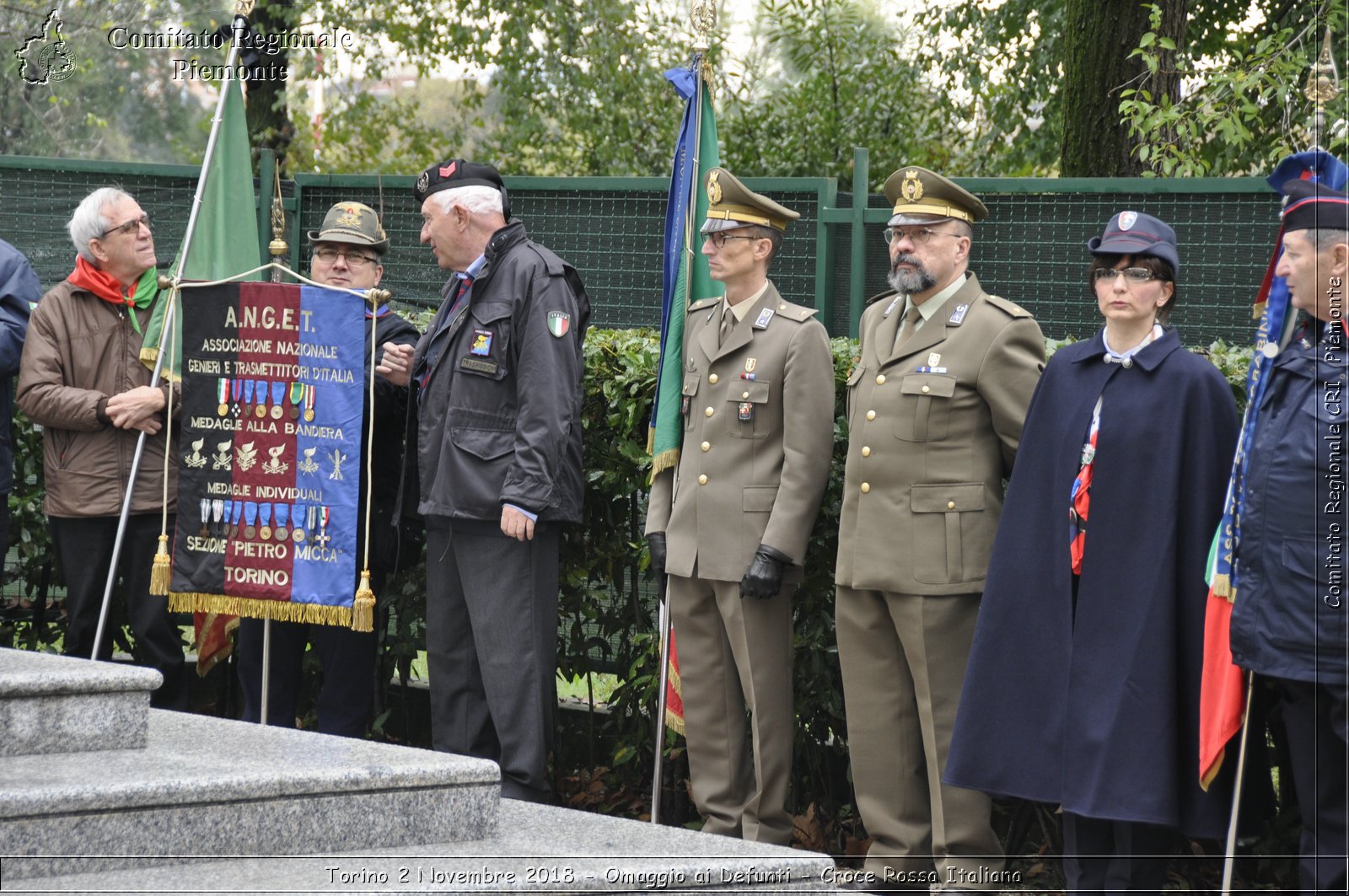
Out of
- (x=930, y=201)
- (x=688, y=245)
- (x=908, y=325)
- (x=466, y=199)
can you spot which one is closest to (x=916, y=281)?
(x=908, y=325)

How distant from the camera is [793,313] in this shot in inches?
213

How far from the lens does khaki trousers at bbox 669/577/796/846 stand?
17.5 feet

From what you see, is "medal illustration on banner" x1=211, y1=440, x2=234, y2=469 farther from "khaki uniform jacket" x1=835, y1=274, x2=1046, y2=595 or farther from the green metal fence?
the green metal fence

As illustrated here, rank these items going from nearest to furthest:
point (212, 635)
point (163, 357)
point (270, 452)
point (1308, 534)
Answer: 1. point (1308, 534)
2. point (270, 452)
3. point (163, 357)
4. point (212, 635)

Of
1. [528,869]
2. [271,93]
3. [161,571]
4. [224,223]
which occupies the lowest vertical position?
[528,869]

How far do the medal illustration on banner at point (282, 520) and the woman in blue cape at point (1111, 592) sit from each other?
273cm

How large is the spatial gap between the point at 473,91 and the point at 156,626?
356 inches

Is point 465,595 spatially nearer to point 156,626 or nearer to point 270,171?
point 156,626

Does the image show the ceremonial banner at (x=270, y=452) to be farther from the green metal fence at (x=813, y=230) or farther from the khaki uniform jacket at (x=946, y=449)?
the green metal fence at (x=813, y=230)

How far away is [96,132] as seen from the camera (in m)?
31.3

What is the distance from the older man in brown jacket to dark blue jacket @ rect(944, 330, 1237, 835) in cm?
337

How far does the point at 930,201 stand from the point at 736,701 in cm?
180

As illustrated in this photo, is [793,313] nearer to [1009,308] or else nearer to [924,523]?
[1009,308]

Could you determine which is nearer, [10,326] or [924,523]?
[924,523]
